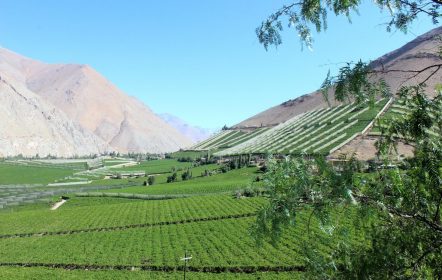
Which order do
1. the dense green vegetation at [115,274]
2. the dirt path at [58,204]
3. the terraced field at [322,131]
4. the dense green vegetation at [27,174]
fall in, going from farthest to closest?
the dense green vegetation at [27,174] < the terraced field at [322,131] < the dirt path at [58,204] < the dense green vegetation at [115,274]

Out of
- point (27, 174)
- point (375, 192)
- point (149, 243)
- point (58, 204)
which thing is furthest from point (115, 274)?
point (27, 174)

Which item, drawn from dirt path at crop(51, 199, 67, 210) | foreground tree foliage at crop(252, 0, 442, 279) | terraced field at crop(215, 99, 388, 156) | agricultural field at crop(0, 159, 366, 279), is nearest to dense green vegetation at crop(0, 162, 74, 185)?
dirt path at crop(51, 199, 67, 210)

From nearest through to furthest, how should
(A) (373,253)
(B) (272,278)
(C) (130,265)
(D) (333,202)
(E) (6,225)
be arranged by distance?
1. (D) (333,202)
2. (A) (373,253)
3. (B) (272,278)
4. (C) (130,265)
5. (E) (6,225)

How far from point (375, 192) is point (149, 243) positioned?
47758mm

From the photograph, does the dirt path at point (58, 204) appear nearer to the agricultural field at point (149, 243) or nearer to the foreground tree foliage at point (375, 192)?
the agricultural field at point (149, 243)

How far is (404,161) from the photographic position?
9.42m

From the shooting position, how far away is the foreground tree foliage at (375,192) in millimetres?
8562

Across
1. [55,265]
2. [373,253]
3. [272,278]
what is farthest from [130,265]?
[373,253]

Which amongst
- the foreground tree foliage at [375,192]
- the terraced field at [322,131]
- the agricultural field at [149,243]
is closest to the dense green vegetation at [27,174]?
the terraced field at [322,131]

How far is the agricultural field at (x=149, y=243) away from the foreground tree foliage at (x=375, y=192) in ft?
39.6

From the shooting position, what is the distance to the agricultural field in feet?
135

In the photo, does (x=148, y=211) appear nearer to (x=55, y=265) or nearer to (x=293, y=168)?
(x=55, y=265)

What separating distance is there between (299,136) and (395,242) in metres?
155

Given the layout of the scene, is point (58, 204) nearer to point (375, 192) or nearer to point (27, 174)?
point (27, 174)
